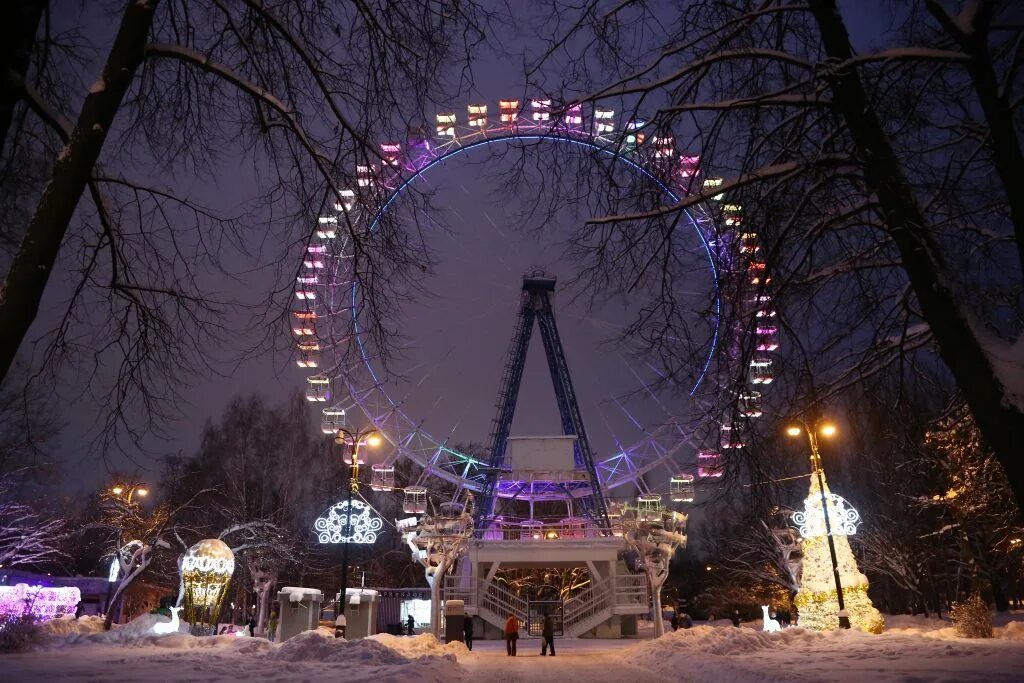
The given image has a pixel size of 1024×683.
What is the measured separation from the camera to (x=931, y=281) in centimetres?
531

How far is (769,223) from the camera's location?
5.35 meters

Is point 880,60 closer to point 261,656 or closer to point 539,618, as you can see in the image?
point 261,656

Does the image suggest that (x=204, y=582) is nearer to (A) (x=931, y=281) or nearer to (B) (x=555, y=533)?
(B) (x=555, y=533)

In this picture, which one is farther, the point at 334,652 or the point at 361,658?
the point at 334,652

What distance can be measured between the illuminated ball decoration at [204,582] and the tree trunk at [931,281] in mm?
20767

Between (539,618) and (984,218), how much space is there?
3417cm

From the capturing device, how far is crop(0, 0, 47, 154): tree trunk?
15.5 ft

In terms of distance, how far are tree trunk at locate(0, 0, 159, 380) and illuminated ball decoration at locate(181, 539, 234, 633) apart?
1835 centimetres

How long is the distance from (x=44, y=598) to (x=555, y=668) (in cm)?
2530

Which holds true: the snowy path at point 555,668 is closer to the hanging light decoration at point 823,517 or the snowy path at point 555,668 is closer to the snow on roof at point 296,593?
the snow on roof at point 296,593

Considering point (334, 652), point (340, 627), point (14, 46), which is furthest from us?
point (340, 627)

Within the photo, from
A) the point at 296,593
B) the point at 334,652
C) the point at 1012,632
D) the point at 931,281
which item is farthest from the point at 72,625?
the point at 1012,632

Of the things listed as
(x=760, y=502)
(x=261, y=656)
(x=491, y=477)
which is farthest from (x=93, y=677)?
(x=491, y=477)

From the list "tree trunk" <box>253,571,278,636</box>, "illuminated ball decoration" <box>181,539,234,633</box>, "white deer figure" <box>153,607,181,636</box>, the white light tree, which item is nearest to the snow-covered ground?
"illuminated ball decoration" <box>181,539,234,633</box>
